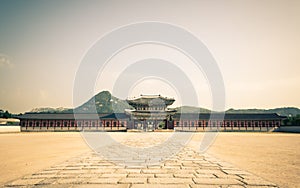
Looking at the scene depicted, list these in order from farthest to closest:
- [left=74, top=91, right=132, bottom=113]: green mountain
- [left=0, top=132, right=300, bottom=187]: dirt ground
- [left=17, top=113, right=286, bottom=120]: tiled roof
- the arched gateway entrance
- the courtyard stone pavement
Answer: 1. [left=74, top=91, right=132, bottom=113]: green mountain
2. the arched gateway entrance
3. [left=17, top=113, right=286, bottom=120]: tiled roof
4. [left=0, top=132, right=300, bottom=187]: dirt ground
5. the courtyard stone pavement

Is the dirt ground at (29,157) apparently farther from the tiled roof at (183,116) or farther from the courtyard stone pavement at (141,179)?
the tiled roof at (183,116)

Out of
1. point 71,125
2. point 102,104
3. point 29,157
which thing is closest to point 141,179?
point 29,157

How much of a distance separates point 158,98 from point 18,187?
44682mm

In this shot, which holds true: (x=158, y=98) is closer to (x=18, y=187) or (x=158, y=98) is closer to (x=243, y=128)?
(x=243, y=128)

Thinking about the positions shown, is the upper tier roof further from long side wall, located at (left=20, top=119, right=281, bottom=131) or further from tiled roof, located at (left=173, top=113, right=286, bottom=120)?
long side wall, located at (left=20, top=119, right=281, bottom=131)

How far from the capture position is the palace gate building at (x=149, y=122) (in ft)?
133

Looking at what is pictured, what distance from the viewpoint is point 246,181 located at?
14.5 feet

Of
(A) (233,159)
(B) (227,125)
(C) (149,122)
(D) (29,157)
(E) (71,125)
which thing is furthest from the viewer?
(C) (149,122)

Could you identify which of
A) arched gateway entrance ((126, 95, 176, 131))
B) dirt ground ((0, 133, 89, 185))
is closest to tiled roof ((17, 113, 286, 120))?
arched gateway entrance ((126, 95, 176, 131))

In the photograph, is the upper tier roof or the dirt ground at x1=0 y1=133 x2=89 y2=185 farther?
the upper tier roof

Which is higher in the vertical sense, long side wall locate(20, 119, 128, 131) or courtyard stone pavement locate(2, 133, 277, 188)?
courtyard stone pavement locate(2, 133, 277, 188)

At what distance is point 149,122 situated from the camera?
1681 inches

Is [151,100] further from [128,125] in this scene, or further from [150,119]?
[128,125]

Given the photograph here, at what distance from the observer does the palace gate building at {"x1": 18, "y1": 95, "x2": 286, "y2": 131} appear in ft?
133
